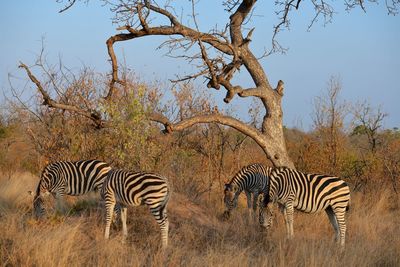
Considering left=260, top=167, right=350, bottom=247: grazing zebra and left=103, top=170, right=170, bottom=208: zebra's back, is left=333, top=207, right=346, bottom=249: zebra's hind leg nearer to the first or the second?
left=260, top=167, right=350, bottom=247: grazing zebra

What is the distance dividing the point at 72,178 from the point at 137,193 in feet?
8.45

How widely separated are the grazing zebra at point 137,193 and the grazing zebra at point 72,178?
144 cm

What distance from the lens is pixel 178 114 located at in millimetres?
15836

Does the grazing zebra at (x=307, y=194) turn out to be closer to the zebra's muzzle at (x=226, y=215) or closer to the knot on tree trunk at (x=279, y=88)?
the zebra's muzzle at (x=226, y=215)

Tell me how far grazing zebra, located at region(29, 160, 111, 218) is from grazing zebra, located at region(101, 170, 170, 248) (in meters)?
1.44

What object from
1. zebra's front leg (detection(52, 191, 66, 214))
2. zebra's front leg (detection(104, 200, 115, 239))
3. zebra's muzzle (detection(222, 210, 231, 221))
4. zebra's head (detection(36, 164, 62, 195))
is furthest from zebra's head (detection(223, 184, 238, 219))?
zebra's head (detection(36, 164, 62, 195))

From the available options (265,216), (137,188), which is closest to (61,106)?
(137,188)

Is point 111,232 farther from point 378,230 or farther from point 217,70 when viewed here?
point 378,230

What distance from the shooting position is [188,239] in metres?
9.47

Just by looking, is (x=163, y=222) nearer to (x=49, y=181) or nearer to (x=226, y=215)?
(x=226, y=215)

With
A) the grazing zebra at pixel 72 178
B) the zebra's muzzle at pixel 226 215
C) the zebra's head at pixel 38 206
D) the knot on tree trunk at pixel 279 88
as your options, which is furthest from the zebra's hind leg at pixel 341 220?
the zebra's head at pixel 38 206

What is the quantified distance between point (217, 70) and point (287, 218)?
120 inches

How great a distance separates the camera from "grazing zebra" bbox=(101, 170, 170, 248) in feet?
30.5

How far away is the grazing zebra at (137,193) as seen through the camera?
9305 mm
